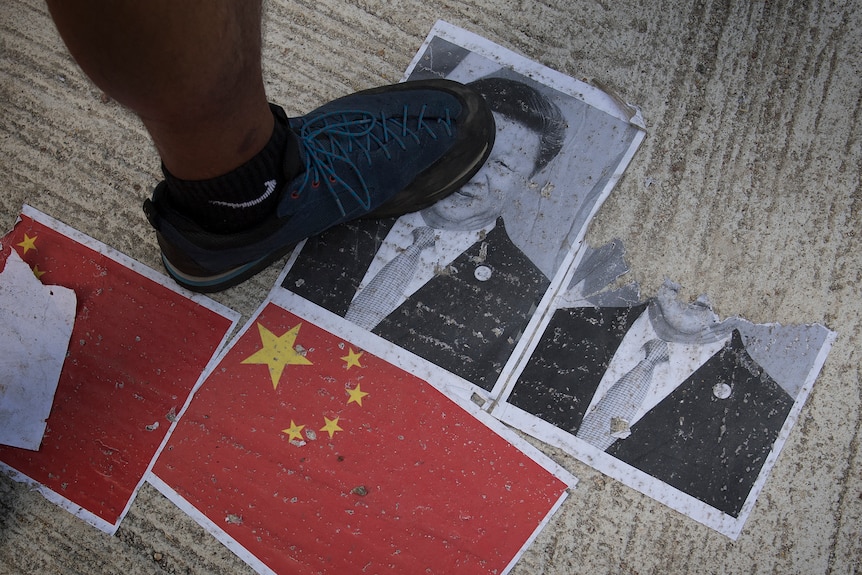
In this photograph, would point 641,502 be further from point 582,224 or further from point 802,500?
point 582,224

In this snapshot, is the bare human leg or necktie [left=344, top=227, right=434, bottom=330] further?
necktie [left=344, top=227, right=434, bottom=330]

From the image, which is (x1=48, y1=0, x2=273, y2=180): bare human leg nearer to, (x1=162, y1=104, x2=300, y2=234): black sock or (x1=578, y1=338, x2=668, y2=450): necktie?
(x1=162, y1=104, x2=300, y2=234): black sock

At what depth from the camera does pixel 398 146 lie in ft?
2.64

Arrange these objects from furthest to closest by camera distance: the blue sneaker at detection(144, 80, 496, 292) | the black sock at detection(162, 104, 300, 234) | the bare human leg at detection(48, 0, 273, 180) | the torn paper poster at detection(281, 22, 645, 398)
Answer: the torn paper poster at detection(281, 22, 645, 398) < the blue sneaker at detection(144, 80, 496, 292) < the black sock at detection(162, 104, 300, 234) < the bare human leg at detection(48, 0, 273, 180)

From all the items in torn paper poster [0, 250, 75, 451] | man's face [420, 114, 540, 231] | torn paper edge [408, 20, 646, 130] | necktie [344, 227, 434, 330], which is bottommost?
torn paper poster [0, 250, 75, 451]

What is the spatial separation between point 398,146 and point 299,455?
451 mm

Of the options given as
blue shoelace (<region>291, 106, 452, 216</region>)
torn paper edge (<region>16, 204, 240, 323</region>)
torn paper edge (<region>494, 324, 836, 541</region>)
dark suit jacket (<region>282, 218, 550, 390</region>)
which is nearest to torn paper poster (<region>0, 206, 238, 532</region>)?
torn paper edge (<region>16, 204, 240, 323</region>)

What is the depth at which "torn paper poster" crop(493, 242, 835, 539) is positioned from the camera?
0.80 metres

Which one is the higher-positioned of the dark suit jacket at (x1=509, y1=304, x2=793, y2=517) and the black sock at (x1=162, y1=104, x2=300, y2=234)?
the black sock at (x1=162, y1=104, x2=300, y2=234)

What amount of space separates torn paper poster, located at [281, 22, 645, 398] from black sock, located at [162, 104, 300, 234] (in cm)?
19

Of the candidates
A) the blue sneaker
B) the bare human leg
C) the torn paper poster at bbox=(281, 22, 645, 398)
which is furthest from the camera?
the torn paper poster at bbox=(281, 22, 645, 398)

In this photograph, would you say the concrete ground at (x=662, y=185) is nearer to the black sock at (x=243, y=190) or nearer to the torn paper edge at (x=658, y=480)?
the torn paper edge at (x=658, y=480)

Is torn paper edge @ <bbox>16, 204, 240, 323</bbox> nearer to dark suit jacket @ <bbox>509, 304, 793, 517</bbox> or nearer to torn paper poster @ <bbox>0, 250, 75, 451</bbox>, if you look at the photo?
torn paper poster @ <bbox>0, 250, 75, 451</bbox>

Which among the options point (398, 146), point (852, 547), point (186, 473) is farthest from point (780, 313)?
point (186, 473)
